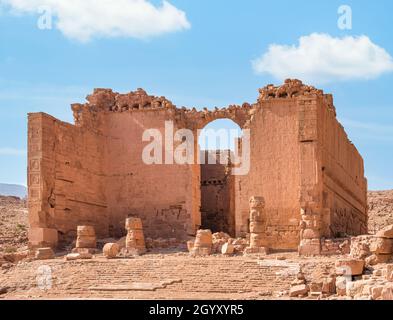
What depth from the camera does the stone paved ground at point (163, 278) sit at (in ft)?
60.2

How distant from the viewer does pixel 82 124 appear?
27141 millimetres

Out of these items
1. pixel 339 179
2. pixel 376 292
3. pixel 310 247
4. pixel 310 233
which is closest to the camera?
pixel 376 292

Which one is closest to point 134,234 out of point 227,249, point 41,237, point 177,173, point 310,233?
point 41,237

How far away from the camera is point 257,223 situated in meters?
22.3

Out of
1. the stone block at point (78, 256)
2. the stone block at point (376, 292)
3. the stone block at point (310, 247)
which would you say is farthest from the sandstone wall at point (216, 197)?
the stone block at point (376, 292)

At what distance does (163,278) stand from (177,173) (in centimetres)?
710

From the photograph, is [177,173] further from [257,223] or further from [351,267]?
[351,267]

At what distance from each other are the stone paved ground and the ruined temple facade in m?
2.55

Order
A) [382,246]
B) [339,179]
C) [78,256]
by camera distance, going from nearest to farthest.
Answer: [382,246], [78,256], [339,179]

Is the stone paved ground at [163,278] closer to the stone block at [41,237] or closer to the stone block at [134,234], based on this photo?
the stone block at [134,234]

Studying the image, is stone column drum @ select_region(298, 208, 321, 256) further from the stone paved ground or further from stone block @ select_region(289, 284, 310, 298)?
stone block @ select_region(289, 284, 310, 298)
